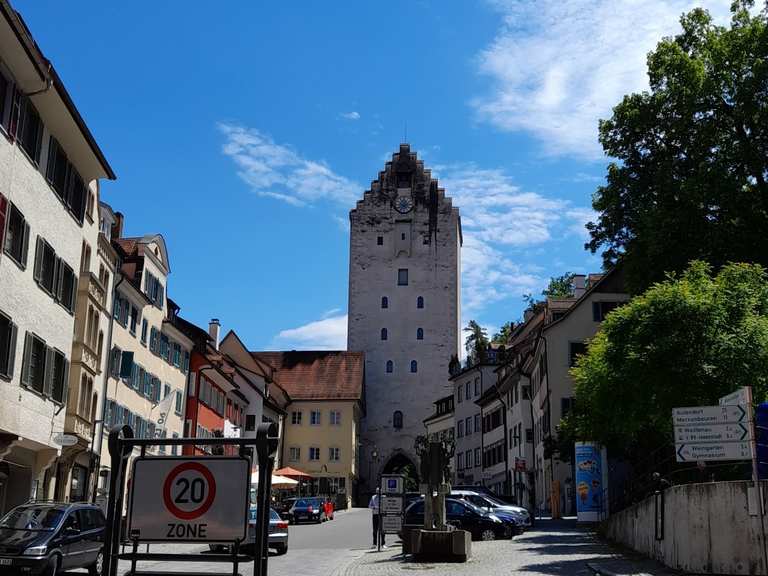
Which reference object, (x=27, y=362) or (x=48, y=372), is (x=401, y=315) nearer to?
(x=48, y=372)

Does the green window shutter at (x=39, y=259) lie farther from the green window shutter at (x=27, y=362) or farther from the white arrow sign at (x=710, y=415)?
the white arrow sign at (x=710, y=415)

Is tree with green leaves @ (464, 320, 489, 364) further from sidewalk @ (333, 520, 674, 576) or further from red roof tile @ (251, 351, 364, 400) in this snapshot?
sidewalk @ (333, 520, 674, 576)

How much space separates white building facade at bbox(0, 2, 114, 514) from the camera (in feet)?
76.9

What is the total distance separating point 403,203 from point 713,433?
277 feet

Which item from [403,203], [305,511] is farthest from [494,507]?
[403,203]

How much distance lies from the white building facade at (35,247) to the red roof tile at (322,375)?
59676 millimetres

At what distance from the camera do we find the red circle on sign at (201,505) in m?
6.57

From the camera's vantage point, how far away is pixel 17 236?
24531mm

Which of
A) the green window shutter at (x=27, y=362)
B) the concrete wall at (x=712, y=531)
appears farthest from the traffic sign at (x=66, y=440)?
the concrete wall at (x=712, y=531)

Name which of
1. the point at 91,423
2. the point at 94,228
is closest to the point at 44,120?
the point at 94,228

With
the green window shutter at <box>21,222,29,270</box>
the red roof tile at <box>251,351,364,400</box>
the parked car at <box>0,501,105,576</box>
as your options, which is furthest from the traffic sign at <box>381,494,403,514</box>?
the red roof tile at <box>251,351,364,400</box>

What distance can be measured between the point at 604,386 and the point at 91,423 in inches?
677

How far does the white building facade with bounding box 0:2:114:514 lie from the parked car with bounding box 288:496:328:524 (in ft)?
63.5

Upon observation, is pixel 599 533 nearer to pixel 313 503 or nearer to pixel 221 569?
pixel 221 569
